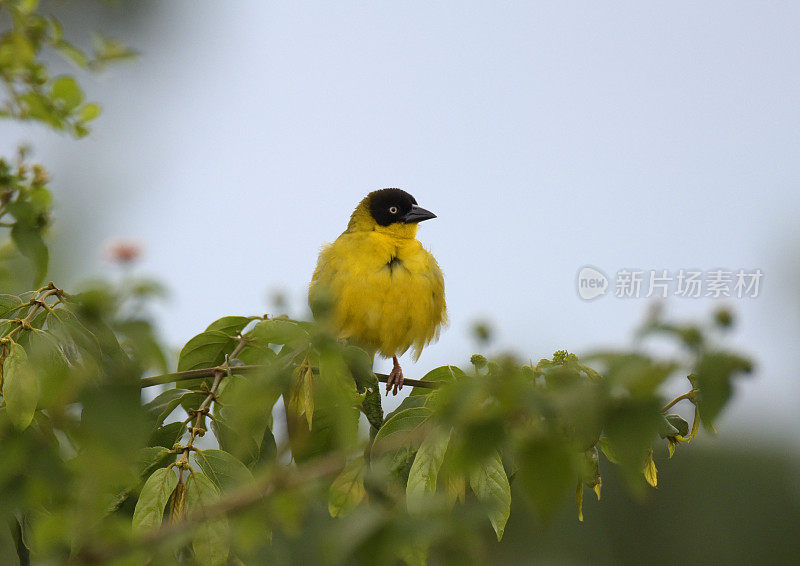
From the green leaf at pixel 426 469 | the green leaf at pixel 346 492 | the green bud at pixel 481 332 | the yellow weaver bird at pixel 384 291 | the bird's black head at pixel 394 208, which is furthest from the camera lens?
the bird's black head at pixel 394 208

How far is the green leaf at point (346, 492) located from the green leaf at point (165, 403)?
0.43 meters

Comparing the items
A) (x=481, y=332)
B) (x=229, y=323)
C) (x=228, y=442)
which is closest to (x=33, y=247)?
(x=229, y=323)

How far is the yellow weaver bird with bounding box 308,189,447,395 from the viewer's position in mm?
3254

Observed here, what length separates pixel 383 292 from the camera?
129 inches

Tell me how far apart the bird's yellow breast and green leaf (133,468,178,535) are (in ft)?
5.28

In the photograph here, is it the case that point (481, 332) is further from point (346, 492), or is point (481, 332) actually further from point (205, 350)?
point (205, 350)

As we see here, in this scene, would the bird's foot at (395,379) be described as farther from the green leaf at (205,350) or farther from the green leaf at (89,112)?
the green leaf at (89,112)

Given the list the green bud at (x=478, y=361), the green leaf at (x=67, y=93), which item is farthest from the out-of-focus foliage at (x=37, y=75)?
the green bud at (x=478, y=361)

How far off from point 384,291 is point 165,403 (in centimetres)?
151

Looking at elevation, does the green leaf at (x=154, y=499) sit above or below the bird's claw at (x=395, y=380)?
above

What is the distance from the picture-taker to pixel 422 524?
86cm

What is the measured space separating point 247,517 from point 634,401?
44 centimetres

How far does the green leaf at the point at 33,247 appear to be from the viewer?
2158 mm

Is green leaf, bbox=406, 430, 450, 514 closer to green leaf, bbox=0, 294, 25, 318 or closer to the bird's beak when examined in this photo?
green leaf, bbox=0, 294, 25, 318
